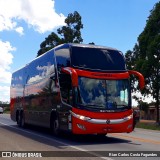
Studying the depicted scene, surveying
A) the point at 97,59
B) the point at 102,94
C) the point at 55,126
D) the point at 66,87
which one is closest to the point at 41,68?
the point at 55,126

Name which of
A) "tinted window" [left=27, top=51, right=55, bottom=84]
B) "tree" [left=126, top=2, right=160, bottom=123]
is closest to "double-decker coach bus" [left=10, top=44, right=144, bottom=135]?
"tinted window" [left=27, top=51, right=55, bottom=84]

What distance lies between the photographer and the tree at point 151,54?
123ft

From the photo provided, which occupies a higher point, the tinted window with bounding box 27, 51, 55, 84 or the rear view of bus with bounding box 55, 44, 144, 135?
the tinted window with bounding box 27, 51, 55, 84

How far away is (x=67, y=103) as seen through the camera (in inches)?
648

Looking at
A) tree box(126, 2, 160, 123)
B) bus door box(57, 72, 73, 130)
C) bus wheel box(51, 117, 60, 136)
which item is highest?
tree box(126, 2, 160, 123)

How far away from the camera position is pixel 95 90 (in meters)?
16.1

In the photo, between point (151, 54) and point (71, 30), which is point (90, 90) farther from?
point (71, 30)

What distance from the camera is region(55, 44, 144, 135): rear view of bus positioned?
51.7ft

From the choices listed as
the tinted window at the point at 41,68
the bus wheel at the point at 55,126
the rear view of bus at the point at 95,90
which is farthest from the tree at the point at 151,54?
the rear view of bus at the point at 95,90

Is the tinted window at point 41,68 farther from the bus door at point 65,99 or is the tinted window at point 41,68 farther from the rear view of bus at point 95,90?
the rear view of bus at point 95,90

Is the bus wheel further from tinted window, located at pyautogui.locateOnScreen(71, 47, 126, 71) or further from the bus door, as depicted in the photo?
tinted window, located at pyautogui.locateOnScreen(71, 47, 126, 71)

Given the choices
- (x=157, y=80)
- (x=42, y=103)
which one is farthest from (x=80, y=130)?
(x=157, y=80)

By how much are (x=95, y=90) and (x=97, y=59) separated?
4.57 ft

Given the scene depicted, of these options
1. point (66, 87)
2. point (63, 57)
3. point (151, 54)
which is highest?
point (151, 54)
